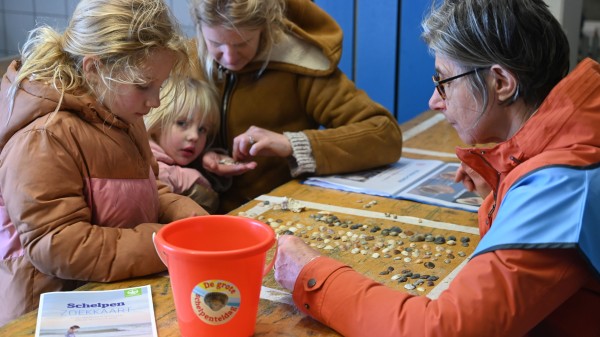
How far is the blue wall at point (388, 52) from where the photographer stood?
383 centimetres

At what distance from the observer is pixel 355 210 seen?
1934mm

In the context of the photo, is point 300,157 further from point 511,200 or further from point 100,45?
point 511,200

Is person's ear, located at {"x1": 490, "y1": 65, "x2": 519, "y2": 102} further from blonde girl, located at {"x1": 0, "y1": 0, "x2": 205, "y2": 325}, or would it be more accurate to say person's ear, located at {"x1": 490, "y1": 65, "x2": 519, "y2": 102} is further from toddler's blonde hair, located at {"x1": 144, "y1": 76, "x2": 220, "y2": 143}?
toddler's blonde hair, located at {"x1": 144, "y1": 76, "x2": 220, "y2": 143}

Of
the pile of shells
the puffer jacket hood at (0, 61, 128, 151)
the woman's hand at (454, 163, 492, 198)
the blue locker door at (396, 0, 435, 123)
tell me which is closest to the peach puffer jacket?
the puffer jacket hood at (0, 61, 128, 151)

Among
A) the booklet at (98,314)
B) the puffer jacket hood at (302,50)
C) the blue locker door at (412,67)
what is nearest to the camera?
the booklet at (98,314)

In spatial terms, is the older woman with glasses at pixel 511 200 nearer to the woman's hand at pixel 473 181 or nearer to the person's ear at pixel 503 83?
the person's ear at pixel 503 83

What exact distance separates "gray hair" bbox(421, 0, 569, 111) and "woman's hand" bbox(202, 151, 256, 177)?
3.39 feet

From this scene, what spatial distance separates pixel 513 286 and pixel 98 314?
2.29 ft

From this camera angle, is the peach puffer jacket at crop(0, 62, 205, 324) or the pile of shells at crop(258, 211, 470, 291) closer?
the peach puffer jacket at crop(0, 62, 205, 324)

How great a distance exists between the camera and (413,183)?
2.20 meters

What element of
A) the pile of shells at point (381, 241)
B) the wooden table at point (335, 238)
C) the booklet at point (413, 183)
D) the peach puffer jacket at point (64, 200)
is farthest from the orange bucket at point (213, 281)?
the booklet at point (413, 183)

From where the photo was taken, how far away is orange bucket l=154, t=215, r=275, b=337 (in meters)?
1.12

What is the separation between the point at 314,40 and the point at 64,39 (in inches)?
38.7

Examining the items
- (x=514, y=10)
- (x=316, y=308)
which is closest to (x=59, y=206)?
(x=316, y=308)
